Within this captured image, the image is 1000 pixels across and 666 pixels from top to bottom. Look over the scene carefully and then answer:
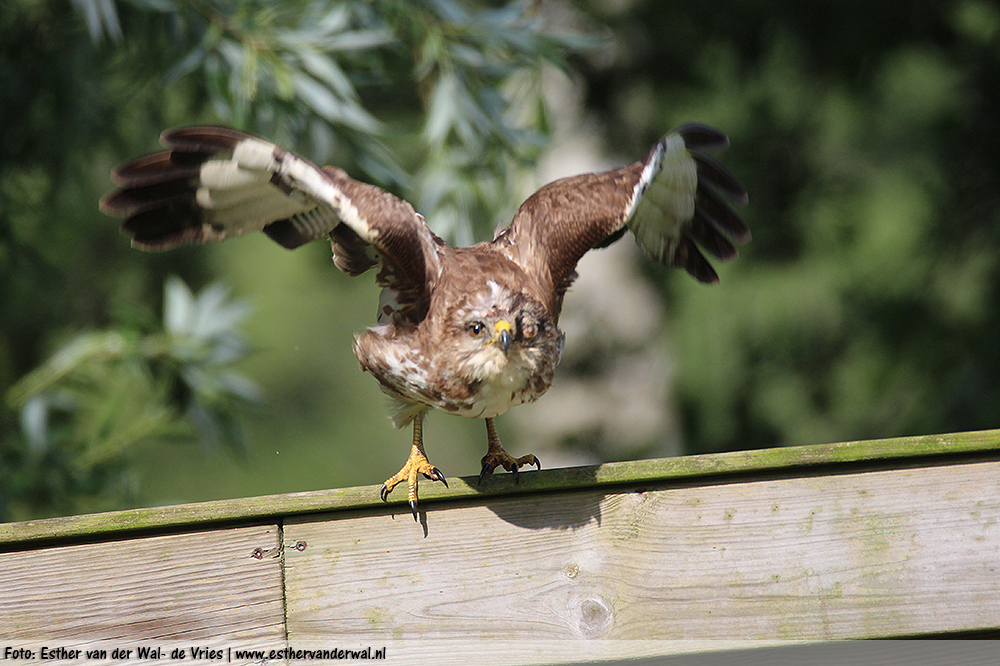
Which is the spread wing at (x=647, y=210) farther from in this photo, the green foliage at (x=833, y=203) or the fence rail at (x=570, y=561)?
the green foliage at (x=833, y=203)

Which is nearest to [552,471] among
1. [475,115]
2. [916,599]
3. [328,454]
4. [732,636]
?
[732,636]

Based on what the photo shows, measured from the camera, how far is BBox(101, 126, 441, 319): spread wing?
2.96 metres

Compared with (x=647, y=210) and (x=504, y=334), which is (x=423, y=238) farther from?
(x=647, y=210)

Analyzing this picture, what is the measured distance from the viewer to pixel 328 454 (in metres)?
12.9

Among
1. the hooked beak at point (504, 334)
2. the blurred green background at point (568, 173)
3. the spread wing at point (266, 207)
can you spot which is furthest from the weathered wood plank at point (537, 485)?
the blurred green background at point (568, 173)

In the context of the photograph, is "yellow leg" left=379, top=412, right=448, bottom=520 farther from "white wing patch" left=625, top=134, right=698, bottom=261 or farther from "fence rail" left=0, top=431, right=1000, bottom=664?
"white wing patch" left=625, top=134, right=698, bottom=261

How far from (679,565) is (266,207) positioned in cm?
175

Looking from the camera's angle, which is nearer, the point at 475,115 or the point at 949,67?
the point at 475,115

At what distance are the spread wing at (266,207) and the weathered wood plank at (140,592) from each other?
1.07 metres

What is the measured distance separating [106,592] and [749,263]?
5.58m

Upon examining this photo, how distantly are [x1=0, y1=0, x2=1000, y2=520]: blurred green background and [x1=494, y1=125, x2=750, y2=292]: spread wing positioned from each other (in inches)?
39.0

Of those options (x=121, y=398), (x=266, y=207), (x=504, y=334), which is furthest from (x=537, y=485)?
(x=121, y=398)

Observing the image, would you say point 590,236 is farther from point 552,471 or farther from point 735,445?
point 735,445

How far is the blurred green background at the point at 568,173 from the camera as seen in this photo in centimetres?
452
